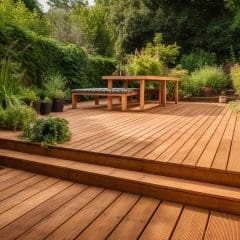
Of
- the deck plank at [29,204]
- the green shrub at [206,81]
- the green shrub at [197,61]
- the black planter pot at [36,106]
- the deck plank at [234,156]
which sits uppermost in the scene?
the green shrub at [197,61]

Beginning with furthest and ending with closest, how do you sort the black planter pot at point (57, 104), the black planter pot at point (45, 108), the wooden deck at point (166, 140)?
the black planter pot at point (57, 104)
the black planter pot at point (45, 108)
the wooden deck at point (166, 140)

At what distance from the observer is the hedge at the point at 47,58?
6322 mm

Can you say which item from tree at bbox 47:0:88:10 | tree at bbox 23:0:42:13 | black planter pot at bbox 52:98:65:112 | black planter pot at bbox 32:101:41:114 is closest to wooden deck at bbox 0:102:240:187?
black planter pot at bbox 32:101:41:114

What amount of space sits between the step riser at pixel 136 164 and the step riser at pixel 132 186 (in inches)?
8.4

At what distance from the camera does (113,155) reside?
2.63 meters

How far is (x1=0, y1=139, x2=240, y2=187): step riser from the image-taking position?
7.31ft

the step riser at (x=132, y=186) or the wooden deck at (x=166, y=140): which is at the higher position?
the wooden deck at (x=166, y=140)

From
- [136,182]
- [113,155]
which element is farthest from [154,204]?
[113,155]

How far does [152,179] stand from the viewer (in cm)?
233

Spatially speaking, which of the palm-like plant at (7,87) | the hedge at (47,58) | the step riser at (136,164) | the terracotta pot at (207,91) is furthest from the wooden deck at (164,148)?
the terracotta pot at (207,91)

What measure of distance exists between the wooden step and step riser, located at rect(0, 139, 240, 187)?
0.16ft

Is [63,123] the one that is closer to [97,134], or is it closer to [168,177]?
[97,134]

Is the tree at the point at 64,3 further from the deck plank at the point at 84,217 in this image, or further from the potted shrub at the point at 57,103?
the deck plank at the point at 84,217

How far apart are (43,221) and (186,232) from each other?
0.90 m
